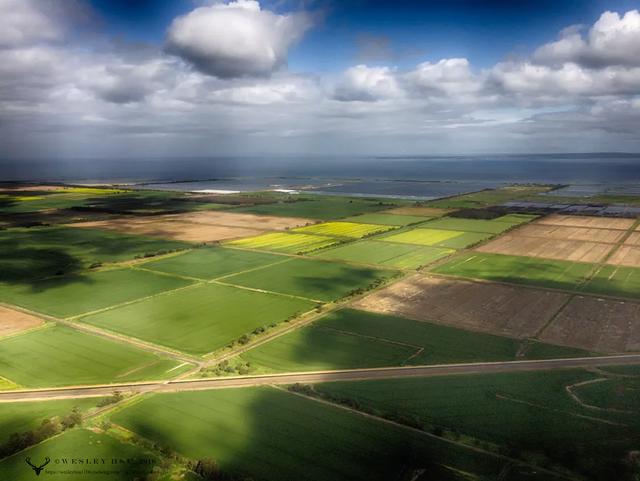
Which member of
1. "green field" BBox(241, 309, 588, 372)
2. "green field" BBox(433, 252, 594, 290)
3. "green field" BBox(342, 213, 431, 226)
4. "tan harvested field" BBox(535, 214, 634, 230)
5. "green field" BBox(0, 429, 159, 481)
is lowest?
"green field" BBox(0, 429, 159, 481)

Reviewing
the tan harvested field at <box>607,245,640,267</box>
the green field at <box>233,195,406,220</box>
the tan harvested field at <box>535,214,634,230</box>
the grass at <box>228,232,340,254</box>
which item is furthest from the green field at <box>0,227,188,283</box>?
the tan harvested field at <box>535,214,634,230</box>

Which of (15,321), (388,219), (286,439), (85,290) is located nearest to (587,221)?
(388,219)

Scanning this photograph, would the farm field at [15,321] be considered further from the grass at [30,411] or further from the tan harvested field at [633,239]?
the tan harvested field at [633,239]

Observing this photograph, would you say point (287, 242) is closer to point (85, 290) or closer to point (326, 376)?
point (85, 290)

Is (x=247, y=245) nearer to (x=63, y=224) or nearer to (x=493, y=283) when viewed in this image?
(x=493, y=283)

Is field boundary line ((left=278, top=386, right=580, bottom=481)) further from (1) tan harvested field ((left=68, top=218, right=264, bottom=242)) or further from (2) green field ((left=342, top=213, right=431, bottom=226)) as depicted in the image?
(2) green field ((left=342, top=213, right=431, bottom=226))

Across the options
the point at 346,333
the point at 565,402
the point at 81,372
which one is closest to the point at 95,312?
the point at 81,372

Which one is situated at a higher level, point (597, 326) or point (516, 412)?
point (597, 326)
